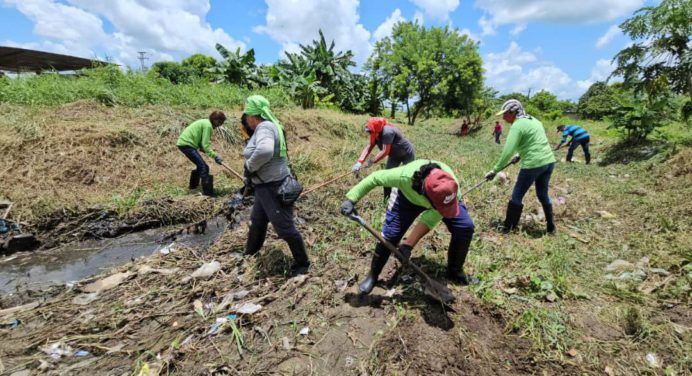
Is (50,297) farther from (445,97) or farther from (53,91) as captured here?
(445,97)

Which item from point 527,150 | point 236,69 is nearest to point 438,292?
point 527,150

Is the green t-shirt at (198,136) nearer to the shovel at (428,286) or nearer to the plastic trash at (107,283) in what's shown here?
the plastic trash at (107,283)

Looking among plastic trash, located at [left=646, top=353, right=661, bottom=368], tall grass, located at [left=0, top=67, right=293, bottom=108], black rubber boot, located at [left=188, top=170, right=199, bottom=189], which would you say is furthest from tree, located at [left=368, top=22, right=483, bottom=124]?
plastic trash, located at [left=646, top=353, right=661, bottom=368]

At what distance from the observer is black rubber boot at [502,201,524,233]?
4.37 meters

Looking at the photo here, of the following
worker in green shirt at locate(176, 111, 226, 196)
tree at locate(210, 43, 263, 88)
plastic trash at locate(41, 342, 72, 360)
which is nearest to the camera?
plastic trash at locate(41, 342, 72, 360)

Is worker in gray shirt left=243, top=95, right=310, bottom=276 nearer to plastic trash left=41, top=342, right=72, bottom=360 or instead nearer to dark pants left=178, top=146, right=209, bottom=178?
plastic trash left=41, top=342, right=72, bottom=360

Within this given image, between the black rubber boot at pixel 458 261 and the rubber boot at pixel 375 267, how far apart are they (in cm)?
59

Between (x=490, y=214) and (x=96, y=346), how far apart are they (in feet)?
15.9

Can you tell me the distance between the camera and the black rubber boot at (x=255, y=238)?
369 cm

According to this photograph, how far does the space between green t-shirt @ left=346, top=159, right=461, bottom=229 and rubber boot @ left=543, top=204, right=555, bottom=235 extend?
7.75ft

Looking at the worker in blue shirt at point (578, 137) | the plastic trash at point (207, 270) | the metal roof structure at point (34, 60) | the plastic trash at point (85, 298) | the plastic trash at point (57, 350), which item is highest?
the metal roof structure at point (34, 60)

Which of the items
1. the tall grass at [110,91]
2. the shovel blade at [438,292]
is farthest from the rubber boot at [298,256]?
the tall grass at [110,91]

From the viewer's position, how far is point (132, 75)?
9805mm

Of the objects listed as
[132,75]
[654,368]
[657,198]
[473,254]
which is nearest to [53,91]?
[132,75]
